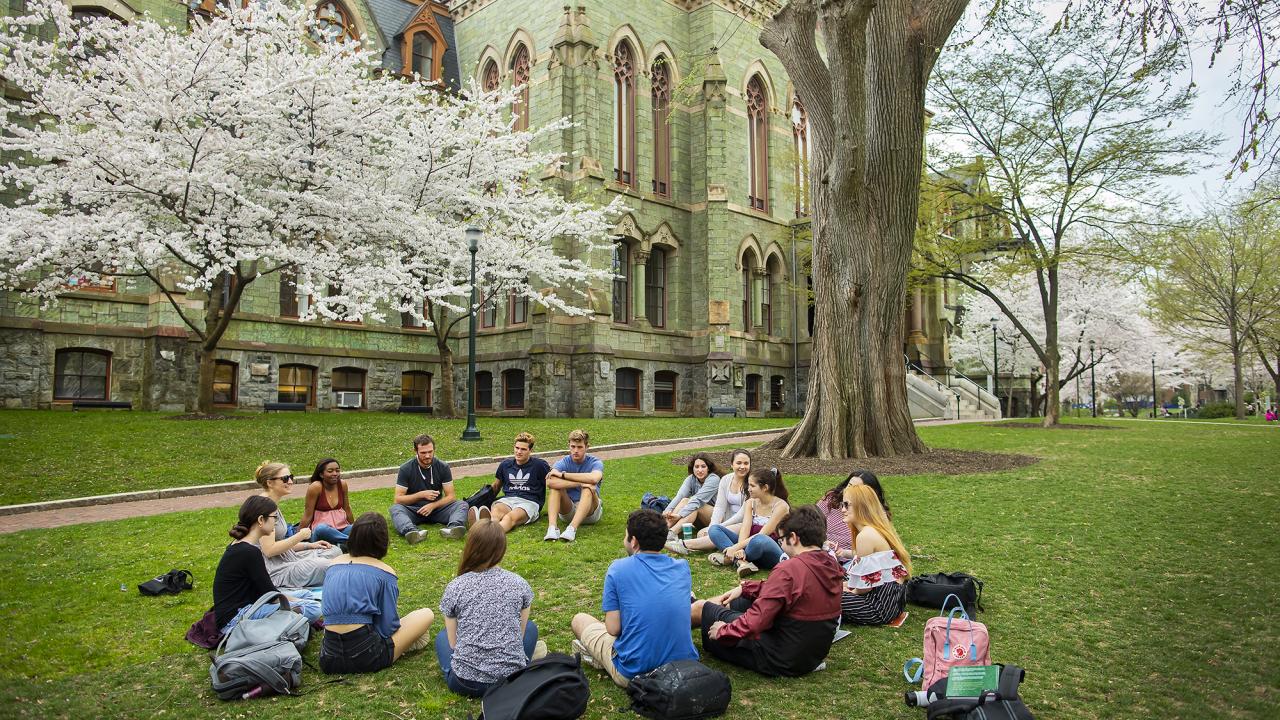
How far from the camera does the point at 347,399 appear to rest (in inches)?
1104

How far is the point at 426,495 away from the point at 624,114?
24.1m

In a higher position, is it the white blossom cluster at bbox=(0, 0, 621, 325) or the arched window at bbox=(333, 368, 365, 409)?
the white blossom cluster at bbox=(0, 0, 621, 325)

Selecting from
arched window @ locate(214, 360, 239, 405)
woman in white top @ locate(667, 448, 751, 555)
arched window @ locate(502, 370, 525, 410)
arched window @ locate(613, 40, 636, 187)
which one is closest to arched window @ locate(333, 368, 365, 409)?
arched window @ locate(214, 360, 239, 405)

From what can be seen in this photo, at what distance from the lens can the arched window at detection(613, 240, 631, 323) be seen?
2992 cm

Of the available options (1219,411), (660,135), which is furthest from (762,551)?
(1219,411)

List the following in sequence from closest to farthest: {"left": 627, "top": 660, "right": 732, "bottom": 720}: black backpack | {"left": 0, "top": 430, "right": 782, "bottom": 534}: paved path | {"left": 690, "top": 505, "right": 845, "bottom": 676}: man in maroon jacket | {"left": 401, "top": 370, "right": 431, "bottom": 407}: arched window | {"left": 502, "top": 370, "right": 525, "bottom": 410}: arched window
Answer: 1. {"left": 627, "top": 660, "right": 732, "bottom": 720}: black backpack
2. {"left": 690, "top": 505, "right": 845, "bottom": 676}: man in maroon jacket
3. {"left": 0, "top": 430, "right": 782, "bottom": 534}: paved path
4. {"left": 502, "top": 370, "right": 525, "bottom": 410}: arched window
5. {"left": 401, "top": 370, "right": 431, "bottom": 407}: arched window

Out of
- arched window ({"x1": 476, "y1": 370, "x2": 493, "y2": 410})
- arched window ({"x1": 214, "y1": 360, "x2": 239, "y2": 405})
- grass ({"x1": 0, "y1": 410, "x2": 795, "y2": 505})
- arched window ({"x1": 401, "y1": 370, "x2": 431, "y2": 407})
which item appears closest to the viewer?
grass ({"x1": 0, "y1": 410, "x2": 795, "y2": 505})

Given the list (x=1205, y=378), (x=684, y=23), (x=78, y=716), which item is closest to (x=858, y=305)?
(x=78, y=716)

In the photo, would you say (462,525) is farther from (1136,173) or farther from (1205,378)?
(1205,378)

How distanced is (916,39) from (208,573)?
1394cm

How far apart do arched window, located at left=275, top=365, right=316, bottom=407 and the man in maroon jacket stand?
24.6 metres

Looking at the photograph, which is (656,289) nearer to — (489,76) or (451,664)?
(489,76)

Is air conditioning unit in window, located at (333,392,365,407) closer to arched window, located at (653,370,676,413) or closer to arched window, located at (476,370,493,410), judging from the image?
arched window, located at (476,370,493,410)

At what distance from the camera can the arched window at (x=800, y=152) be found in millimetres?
34419
